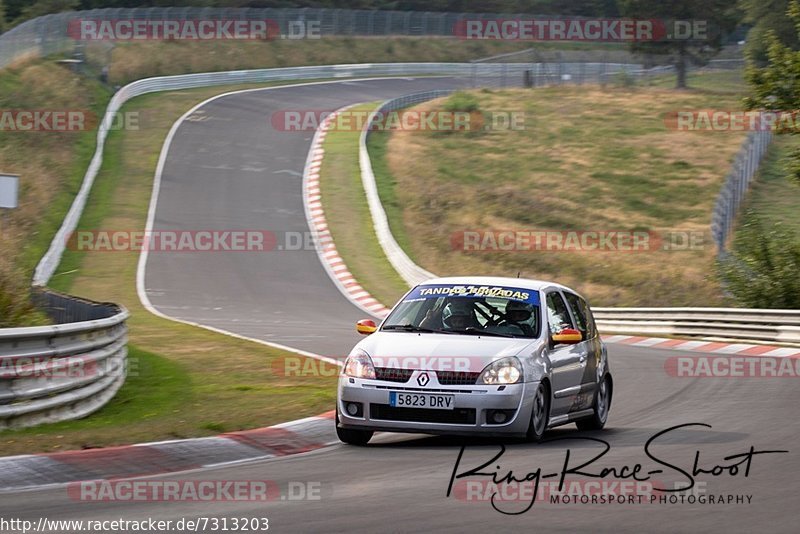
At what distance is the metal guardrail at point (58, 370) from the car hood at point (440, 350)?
275cm

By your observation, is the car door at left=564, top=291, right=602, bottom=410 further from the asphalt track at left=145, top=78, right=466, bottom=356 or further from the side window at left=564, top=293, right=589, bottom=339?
the asphalt track at left=145, top=78, right=466, bottom=356

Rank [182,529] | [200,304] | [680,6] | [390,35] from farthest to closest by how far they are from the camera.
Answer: [390,35] < [680,6] < [200,304] < [182,529]

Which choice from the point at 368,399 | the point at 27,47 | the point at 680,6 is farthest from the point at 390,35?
the point at 368,399

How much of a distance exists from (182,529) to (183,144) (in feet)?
129

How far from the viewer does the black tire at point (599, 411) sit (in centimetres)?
1182

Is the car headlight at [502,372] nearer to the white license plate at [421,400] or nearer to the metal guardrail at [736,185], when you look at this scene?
the white license plate at [421,400]

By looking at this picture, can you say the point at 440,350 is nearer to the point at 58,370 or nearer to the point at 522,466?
the point at 522,466

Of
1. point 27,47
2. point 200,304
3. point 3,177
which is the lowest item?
point 200,304

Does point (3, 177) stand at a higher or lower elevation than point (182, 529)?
higher

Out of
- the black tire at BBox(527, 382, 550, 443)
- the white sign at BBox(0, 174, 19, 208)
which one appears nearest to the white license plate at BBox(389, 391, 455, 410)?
the black tire at BBox(527, 382, 550, 443)

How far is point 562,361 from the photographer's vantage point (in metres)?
11.1

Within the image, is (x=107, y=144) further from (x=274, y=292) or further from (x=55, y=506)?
(x=55, y=506)

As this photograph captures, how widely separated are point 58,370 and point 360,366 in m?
2.78

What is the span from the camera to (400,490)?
321 inches
